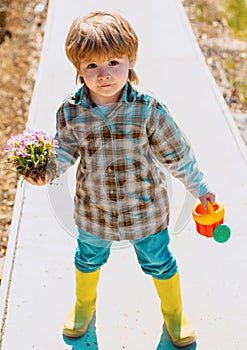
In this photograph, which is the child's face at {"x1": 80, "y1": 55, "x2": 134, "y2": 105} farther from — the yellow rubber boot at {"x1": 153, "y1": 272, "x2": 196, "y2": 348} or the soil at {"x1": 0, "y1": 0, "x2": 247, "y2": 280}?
the soil at {"x1": 0, "y1": 0, "x2": 247, "y2": 280}

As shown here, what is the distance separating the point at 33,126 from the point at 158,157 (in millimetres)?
2181

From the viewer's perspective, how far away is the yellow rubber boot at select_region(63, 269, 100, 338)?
319 cm

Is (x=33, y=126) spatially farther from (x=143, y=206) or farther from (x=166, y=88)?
(x=143, y=206)

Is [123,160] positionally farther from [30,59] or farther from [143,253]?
[30,59]

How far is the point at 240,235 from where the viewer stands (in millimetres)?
3840

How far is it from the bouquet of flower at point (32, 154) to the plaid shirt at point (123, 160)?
0.11 meters

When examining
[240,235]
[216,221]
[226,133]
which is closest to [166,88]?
[226,133]

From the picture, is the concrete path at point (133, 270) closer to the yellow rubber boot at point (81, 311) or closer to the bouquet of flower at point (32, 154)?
the yellow rubber boot at point (81, 311)

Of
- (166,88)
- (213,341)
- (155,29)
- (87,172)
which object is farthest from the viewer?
(155,29)

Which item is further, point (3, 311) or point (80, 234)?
point (3, 311)

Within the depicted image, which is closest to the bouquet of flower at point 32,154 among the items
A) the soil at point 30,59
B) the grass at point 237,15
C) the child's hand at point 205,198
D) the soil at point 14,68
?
the child's hand at point 205,198

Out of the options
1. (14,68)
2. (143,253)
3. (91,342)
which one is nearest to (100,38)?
(143,253)

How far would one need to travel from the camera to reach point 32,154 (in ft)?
8.79

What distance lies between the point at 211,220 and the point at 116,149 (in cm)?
55
